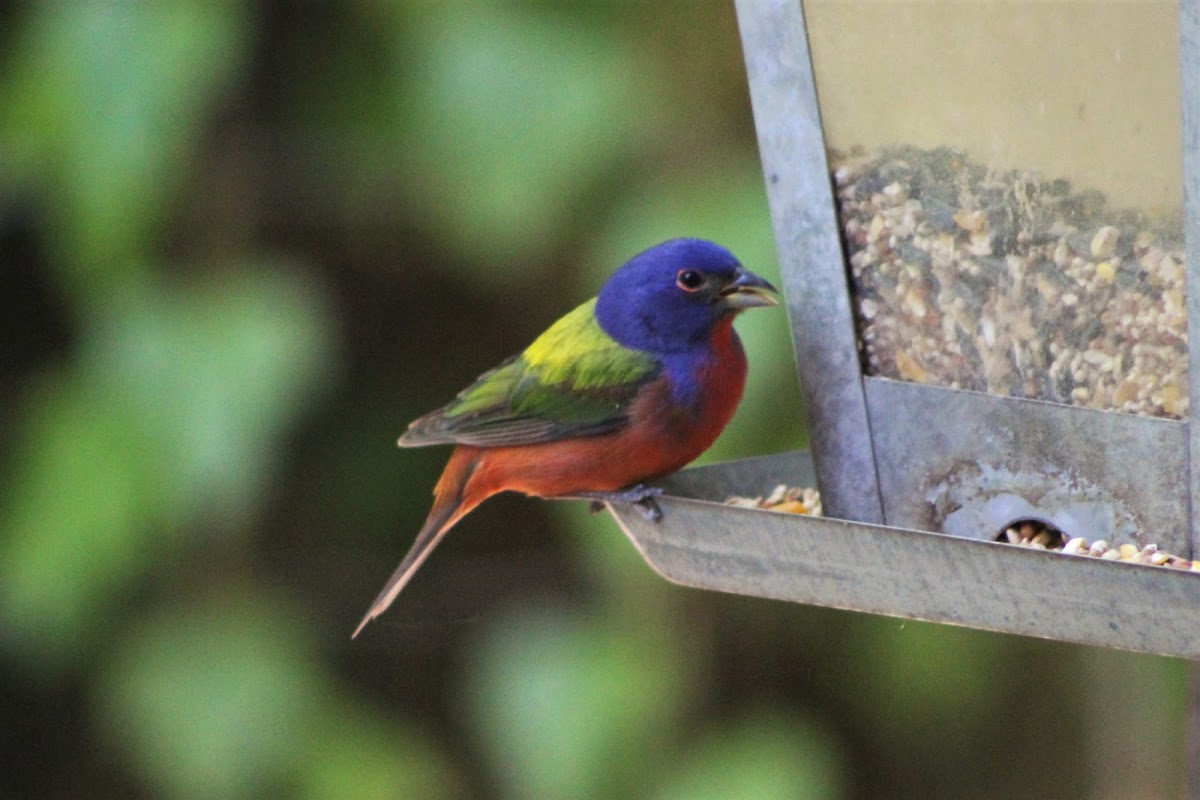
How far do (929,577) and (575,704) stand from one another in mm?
1494

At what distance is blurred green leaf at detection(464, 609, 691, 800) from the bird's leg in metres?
0.65

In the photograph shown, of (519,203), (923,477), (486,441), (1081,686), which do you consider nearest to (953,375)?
(923,477)

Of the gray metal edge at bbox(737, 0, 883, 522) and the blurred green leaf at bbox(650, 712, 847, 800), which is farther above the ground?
the gray metal edge at bbox(737, 0, 883, 522)

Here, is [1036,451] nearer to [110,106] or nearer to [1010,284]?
[1010,284]

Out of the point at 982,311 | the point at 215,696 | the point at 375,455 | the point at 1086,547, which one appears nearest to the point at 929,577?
the point at 1086,547

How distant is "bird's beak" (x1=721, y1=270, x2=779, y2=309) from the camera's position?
251cm

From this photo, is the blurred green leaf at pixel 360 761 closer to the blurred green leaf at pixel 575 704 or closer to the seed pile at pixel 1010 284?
the blurred green leaf at pixel 575 704

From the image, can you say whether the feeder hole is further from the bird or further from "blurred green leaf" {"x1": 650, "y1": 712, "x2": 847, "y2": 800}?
"blurred green leaf" {"x1": 650, "y1": 712, "x2": 847, "y2": 800}

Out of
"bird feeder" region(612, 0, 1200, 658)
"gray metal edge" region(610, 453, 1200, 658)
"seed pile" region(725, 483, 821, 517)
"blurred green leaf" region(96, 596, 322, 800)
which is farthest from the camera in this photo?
"blurred green leaf" region(96, 596, 322, 800)

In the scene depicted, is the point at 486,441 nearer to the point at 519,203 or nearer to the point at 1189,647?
the point at 519,203

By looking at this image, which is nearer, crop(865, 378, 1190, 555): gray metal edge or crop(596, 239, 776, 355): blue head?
crop(865, 378, 1190, 555): gray metal edge

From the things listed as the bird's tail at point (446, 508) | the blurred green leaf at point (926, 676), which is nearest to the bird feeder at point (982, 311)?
the bird's tail at point (446, 508)

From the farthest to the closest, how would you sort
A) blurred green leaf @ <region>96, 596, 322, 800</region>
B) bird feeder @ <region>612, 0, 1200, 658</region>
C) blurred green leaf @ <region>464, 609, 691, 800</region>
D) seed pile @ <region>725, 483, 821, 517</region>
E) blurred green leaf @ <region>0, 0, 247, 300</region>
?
1. blurred green leaf @ <region>96, 596, 322, 800</region>
2. blurred green leaf @ <region>464, 609, 691, 800</region>
3. blurred green leaf @ <region>0, 0, 247, 300</region>
4. seed pile @ <region>725, 483, 821, 517</region>
5. bird feeder @ <region>612, 0, 1200, 658</region>

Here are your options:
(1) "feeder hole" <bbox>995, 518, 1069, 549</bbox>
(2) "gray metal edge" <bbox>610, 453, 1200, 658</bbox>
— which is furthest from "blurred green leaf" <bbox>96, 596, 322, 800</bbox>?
(1) "feeder hole" <bbox>995, 518, 1069, 549</bbox>
